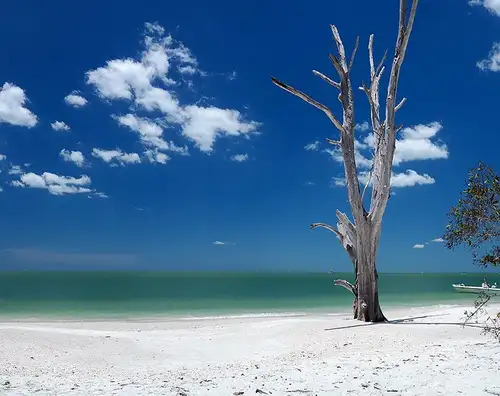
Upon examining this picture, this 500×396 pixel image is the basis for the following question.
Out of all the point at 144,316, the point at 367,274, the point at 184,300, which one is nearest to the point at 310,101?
the point at 367,274

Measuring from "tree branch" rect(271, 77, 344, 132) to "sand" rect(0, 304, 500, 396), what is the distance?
5485 mm

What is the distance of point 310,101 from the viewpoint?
537 inches

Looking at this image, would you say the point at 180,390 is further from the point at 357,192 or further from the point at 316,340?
the point at 357,192

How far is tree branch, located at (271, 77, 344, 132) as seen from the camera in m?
13.4

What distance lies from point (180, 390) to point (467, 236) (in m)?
4.98

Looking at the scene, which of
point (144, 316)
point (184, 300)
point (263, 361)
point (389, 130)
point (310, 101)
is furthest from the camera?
point (184, 300)

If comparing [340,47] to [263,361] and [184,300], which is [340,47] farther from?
[184,300]

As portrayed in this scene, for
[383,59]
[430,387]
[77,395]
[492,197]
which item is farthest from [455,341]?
[383,59]

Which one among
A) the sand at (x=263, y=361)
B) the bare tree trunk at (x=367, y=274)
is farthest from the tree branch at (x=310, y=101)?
the sand at (x=263, y=361)

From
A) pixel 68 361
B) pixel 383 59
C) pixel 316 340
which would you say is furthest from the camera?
pixel 383 59

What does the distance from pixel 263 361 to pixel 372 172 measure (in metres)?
7.21

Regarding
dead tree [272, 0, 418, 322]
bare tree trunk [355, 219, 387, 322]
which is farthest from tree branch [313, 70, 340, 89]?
bare tree trunk [355, 219, 387, 322]

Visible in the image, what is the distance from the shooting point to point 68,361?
28.1 ft

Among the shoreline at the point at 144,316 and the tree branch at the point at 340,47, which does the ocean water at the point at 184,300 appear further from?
the tree branch at the point at 340,47
